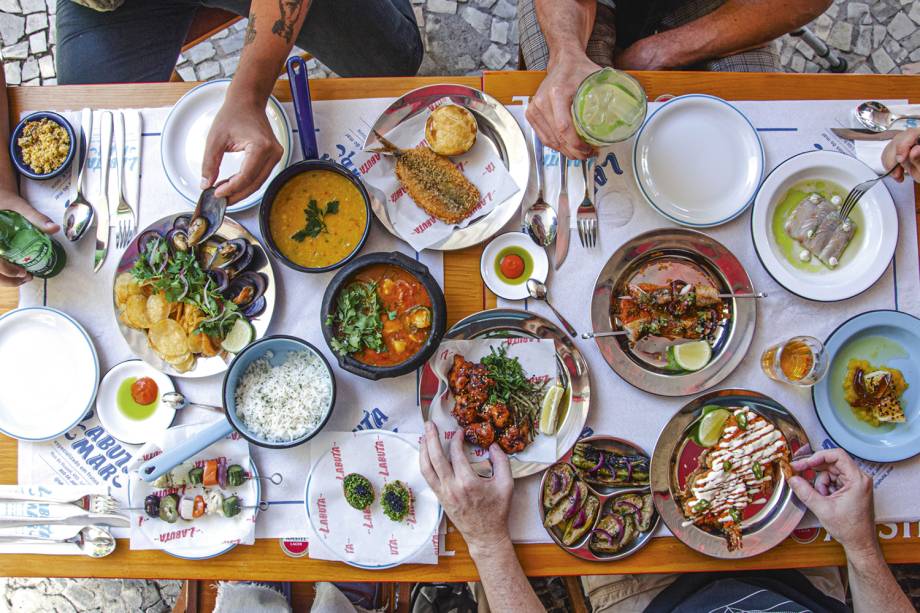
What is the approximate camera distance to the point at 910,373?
1.91 m

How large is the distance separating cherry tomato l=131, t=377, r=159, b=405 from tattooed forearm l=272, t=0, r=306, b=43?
1198mm

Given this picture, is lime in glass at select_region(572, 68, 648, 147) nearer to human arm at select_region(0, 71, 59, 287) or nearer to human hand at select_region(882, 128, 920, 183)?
human hand at select_region(882, 128, 920, 183)

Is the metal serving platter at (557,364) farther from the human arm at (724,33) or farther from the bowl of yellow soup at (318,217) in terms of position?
the human arm at (724,33)

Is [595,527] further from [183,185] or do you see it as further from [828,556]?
[183,185]

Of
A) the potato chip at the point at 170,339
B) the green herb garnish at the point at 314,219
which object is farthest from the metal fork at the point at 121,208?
the green herb garnish at the point at 314,219

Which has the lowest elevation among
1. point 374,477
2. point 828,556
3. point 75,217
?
point 828,556

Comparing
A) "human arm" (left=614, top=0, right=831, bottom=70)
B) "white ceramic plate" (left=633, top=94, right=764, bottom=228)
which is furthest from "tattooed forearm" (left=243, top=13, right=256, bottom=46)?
"human arm" (left=614, top=0, right=831, bottom=70)

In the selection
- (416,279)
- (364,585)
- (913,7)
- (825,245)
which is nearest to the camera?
(416,279)

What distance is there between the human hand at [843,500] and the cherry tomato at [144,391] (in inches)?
82.2

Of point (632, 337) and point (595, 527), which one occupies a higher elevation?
point (632, 337)

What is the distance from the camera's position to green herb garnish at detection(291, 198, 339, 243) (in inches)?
72.8

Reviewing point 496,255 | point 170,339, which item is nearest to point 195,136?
point 170,339

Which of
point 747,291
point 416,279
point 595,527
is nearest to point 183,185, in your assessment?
point 416,279

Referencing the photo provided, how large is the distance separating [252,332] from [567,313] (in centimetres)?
104
